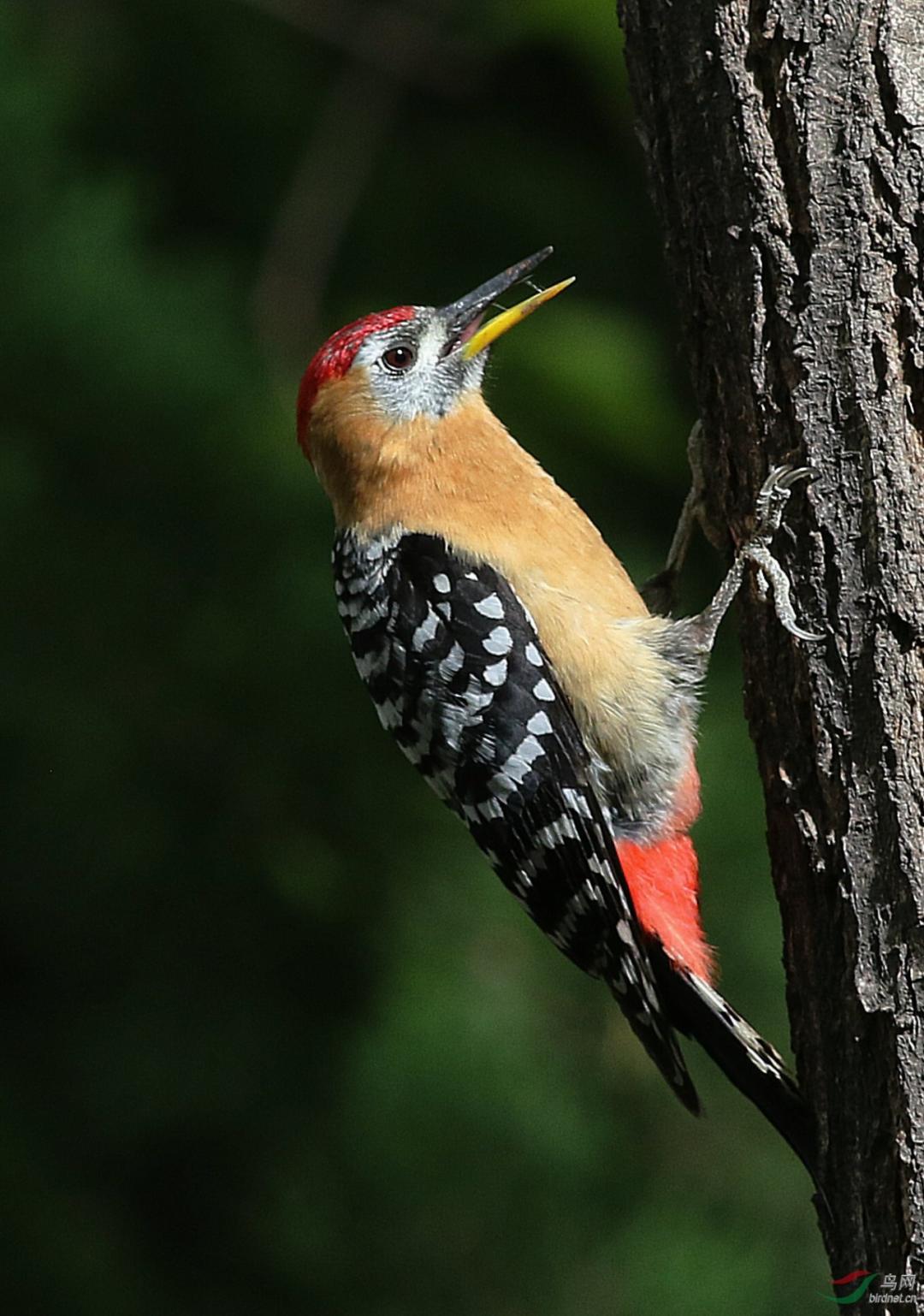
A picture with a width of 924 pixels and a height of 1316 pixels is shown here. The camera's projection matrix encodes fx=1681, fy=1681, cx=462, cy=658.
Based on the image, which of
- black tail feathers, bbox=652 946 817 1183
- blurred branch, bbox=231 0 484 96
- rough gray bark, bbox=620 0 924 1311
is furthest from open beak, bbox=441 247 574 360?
blurred branch, bbox=231 0 484 96

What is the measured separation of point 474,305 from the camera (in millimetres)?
4297


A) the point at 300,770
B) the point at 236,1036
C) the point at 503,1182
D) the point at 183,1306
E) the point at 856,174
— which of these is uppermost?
the point at 856,174

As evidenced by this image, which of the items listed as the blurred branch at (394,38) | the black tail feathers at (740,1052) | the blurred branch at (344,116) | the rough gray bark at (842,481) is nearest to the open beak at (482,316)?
the rough gray bark at (842,481)

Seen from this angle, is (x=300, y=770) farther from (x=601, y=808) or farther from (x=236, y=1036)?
(x=601, y=808)

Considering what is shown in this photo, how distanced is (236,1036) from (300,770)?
2.76 feet

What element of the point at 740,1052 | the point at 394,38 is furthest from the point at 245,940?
the point at 394,38

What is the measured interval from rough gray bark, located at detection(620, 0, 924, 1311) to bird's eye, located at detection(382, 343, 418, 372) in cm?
126

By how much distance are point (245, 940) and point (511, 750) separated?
1.70 m

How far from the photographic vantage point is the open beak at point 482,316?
13.8 feet

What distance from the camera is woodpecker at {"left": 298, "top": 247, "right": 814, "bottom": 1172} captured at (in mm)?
3764

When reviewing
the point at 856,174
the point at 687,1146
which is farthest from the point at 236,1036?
the point at 856,174

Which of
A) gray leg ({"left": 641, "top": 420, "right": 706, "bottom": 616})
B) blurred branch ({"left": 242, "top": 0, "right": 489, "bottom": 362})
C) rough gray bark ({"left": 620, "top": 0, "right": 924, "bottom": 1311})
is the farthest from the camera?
blurred branch ({"left": 242, "top": 0, "right": 489, "bottom": 362})

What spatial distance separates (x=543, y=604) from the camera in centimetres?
390

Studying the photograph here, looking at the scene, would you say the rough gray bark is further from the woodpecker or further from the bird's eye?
the bird's eye
